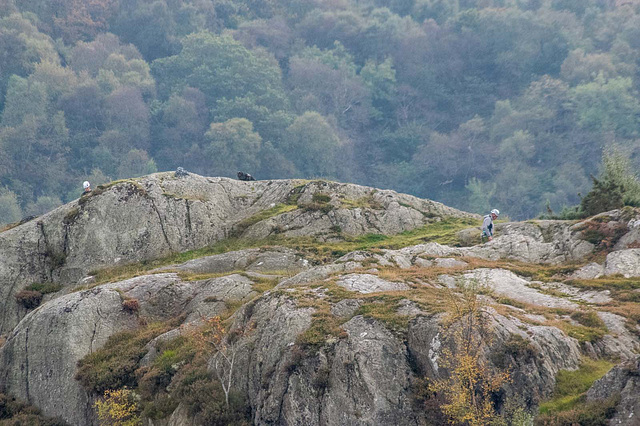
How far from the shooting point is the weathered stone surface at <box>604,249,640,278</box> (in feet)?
111

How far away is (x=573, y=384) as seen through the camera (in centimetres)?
2417

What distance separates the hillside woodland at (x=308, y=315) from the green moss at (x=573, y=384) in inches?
3.7

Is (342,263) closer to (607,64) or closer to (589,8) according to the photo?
(607,64)

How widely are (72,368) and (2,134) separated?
4977 inches

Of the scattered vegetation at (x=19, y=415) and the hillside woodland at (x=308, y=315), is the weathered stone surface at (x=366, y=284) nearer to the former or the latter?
the hillside woodland at (x=308, y=315)

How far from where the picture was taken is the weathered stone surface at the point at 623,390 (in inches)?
813

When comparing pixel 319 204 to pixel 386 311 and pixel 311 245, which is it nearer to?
pixel 311 245

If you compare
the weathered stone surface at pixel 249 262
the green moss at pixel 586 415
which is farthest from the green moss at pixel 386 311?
the weathered stone surface at pixel 249 262

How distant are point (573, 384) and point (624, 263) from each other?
13.3 m

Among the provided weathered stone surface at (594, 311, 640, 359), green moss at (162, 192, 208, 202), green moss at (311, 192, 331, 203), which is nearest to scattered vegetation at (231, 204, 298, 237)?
green moss at (311, 192, 331, 203)

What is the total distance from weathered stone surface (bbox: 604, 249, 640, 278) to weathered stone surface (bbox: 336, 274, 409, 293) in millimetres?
12335

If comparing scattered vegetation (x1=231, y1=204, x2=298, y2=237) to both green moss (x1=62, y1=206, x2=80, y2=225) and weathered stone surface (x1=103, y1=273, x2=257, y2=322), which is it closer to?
weathered stone surface (x1=103, y1=273, x2=257, y2=322)

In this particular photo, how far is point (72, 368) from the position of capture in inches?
1270

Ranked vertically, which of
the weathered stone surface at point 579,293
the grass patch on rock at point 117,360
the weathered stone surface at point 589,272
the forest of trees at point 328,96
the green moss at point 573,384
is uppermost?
the forest of trees at point 328,96
